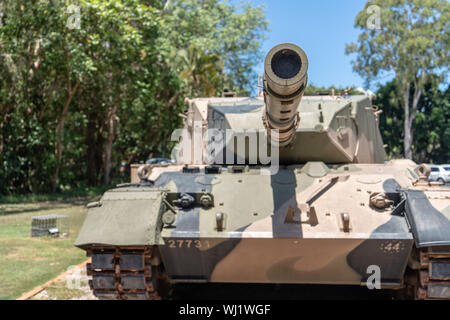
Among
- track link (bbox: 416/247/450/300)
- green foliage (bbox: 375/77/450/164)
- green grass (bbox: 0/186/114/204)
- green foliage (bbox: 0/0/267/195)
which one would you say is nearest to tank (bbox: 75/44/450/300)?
track link (bbox: 416/247/450/300)

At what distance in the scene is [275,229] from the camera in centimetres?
555

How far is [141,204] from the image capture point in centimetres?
574

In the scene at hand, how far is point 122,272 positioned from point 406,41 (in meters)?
25.4

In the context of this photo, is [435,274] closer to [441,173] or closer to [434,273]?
[434,273]

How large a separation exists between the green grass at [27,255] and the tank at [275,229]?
240cm

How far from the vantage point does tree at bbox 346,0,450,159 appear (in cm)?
2747

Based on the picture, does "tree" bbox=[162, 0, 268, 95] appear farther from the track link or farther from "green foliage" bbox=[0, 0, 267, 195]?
the track link

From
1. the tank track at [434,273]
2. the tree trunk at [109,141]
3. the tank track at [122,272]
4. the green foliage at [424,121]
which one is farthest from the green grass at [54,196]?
the green foliage at [424,121]

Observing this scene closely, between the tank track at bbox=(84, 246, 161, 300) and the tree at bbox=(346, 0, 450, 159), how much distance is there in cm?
2439
